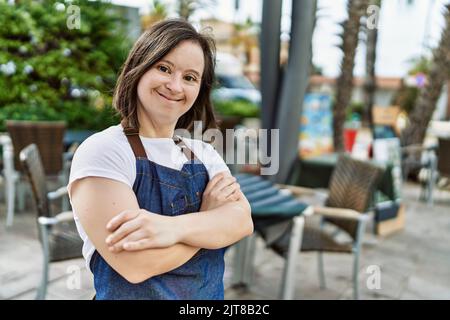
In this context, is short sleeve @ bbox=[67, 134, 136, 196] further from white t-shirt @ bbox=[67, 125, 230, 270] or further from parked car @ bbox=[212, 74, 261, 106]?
parked car @ bbox=[212, 74, 261, 106]

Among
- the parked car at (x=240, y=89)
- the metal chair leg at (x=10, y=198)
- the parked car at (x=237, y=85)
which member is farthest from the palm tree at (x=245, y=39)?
the metal chair leg at (x=10, y=198)

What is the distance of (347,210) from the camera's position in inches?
102

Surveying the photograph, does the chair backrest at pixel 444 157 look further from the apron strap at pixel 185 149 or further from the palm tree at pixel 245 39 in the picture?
the palm tree at pixel 245 39

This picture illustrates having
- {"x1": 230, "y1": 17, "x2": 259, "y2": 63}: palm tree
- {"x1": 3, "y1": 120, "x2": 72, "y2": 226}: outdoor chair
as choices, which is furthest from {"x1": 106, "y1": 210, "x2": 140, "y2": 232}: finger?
{"x1": 230, "y1": 17, "x2": 259, "y2": 63}: palm tree

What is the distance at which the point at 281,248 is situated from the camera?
2.44m

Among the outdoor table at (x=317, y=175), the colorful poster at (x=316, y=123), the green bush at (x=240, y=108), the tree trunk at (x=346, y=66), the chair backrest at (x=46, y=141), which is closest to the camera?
the chair backrest at (x=46, y=141)

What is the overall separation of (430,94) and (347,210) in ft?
17.1

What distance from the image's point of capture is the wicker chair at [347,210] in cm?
250

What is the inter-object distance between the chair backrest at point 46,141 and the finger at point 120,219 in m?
2.92

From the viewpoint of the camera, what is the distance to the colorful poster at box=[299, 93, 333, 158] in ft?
20.3

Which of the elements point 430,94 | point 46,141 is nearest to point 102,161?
point 46,141

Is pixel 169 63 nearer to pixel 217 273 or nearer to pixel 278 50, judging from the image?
pixel 217 273

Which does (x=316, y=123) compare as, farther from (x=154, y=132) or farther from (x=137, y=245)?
(x=137, y=245)
